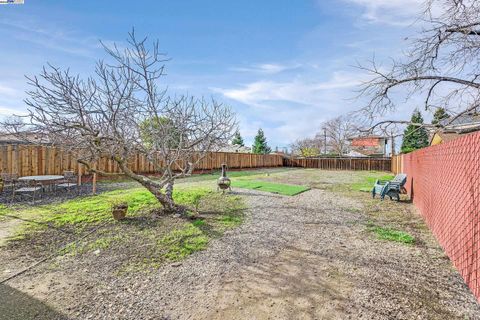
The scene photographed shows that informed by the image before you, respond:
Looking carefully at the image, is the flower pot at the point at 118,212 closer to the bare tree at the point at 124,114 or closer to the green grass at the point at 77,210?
the green grass at the point at 77,210

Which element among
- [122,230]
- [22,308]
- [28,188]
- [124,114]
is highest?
[124,114]

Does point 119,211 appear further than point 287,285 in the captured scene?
Yes

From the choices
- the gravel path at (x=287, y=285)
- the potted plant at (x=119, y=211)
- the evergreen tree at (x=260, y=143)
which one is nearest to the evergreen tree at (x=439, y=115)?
the gravel path at (x=287, y=285)

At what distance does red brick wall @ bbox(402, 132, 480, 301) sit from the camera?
261cm

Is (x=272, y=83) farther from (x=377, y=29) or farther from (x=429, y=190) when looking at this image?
(x=429, y=190)

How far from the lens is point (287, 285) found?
9.53 ft

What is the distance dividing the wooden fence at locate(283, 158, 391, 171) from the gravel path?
21.8 meters

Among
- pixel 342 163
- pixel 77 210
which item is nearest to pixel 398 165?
pixel 342 163

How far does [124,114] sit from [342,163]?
2359cm

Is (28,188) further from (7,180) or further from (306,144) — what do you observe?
(306,144)

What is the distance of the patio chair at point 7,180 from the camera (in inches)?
317

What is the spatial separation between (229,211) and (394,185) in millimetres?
5230

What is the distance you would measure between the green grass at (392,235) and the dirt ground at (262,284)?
0.15 m

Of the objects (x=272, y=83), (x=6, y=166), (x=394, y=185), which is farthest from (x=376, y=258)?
(x=6, y=166)
